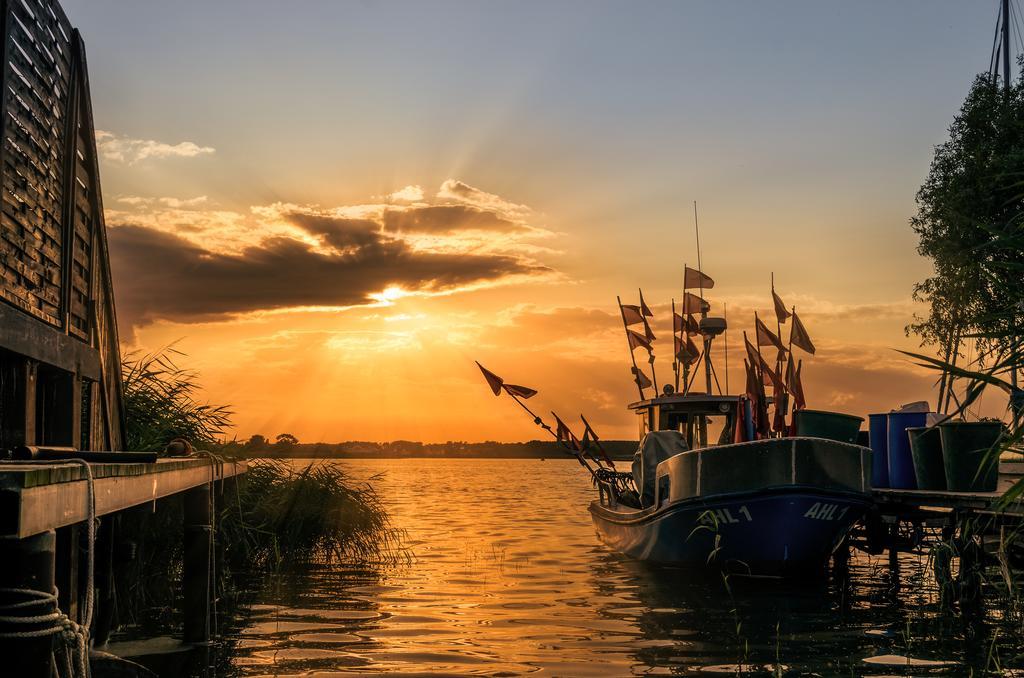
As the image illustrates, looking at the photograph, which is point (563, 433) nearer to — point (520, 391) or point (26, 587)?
point (520, 391)

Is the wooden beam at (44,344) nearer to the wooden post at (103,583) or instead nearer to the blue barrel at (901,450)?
the wooden post at (103,583)

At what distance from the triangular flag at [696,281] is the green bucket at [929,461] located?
26.5 ft

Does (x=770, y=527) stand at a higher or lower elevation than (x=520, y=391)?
lower

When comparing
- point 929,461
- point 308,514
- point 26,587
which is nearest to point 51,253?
point 26,587

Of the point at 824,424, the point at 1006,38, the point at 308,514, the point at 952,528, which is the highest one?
the point at 1006,38

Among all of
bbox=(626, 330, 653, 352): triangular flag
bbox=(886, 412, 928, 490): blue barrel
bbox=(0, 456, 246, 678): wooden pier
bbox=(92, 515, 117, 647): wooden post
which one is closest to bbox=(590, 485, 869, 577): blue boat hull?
bbox=(886, 412, 928, 490): blue barrel

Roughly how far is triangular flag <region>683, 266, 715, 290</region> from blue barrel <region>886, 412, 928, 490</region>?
6.86 meters

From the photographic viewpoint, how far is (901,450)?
19.4 metres

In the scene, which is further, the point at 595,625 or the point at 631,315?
the point at 631,315

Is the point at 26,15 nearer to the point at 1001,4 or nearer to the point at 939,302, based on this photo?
the point at 939,302

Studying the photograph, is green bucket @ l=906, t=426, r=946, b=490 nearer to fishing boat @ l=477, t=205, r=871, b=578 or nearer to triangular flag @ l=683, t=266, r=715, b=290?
fishing boat @ l=477, t=205, r=871, b=578

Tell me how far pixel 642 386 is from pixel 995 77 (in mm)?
19270

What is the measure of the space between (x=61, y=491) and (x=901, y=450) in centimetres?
1763

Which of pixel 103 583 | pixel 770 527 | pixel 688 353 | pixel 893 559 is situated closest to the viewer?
pixel 103 583
